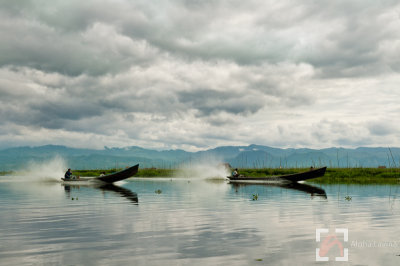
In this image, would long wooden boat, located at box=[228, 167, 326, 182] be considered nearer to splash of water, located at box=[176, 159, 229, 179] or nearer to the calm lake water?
the calm lake water

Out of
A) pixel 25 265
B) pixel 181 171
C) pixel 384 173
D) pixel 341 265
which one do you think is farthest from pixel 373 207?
pixel 181 171

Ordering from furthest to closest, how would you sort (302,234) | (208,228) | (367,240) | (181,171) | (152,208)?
1. (181,171)
2. (152,208)
3. (208,228)
4. (302,234)
5. (367,240)

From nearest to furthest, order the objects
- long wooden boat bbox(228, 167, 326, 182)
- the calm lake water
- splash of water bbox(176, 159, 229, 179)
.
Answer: the calm lake water, long wooden boat bbox(228, 167, 326, 182), splash of water bbox(176, 159, 229, 179)

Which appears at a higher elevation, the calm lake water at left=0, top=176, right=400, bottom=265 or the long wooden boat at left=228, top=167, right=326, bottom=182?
the long wooden boat at left=228, top=167, right=326, bottom=182

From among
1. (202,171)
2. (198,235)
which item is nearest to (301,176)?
(202,171)

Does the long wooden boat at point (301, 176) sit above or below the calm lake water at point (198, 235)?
above

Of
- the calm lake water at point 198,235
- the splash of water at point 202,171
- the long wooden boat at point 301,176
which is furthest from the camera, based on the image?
the splash of water at point 202,171

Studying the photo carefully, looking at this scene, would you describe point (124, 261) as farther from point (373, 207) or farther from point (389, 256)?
point (373, 207)

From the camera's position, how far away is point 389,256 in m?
11.7

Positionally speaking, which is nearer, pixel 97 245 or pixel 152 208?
pixel 97 245

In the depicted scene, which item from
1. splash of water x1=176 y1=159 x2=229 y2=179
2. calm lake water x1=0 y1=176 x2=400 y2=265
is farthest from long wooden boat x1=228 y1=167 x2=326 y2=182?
splash of water x1=176 y1=159 x2=229 y2=179

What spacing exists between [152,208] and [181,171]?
64.2 m

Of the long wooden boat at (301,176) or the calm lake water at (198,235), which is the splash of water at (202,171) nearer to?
the long wooden boat at (301,176)

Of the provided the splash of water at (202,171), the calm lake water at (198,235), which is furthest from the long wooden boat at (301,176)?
the splash of water at (202,171)
